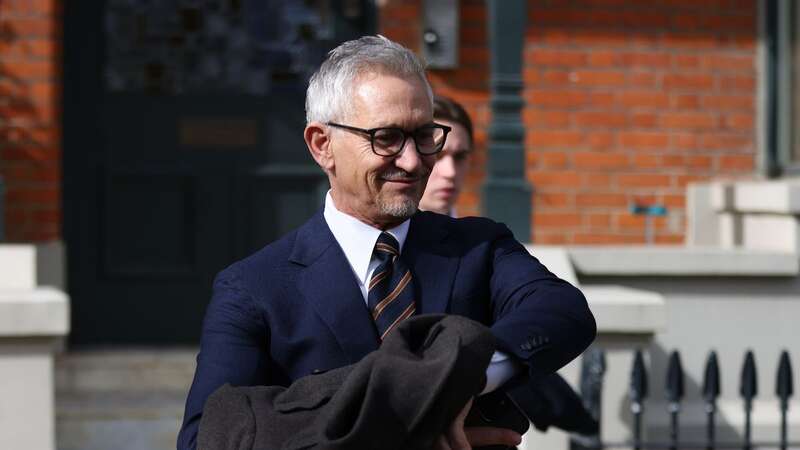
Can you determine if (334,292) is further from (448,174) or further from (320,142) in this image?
(448,174)

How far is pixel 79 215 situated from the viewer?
283 inches

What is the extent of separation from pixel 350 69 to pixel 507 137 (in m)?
3.92

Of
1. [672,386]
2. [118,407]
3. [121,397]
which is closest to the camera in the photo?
[672,386]

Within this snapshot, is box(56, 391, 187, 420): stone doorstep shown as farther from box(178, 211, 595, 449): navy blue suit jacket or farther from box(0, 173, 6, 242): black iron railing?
box(178, 211, 595, 449): navy blue suit jacket

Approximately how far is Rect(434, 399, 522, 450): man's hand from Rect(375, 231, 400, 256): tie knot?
0.34m

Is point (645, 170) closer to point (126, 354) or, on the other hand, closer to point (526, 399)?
point (126, 354)

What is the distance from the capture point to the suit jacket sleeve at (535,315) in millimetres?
2068

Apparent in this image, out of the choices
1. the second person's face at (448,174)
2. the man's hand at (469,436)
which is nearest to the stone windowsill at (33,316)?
the second person's face at (448,174)

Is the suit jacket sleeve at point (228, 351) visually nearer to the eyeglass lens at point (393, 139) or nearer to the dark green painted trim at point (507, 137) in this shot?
the eyeglass lens at point (393, 139)

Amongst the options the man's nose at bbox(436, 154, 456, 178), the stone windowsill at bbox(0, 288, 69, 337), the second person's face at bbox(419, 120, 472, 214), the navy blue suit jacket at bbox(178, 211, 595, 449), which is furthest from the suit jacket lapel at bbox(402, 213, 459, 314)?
the stone windowsill at bbox(0, 288, 69, 337)

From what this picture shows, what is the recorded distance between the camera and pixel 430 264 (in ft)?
7.47

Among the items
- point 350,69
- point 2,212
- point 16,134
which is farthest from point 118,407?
point 350,69

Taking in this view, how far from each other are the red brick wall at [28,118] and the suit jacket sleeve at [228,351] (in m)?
4.83

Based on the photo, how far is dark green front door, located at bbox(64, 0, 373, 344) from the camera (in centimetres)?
721
